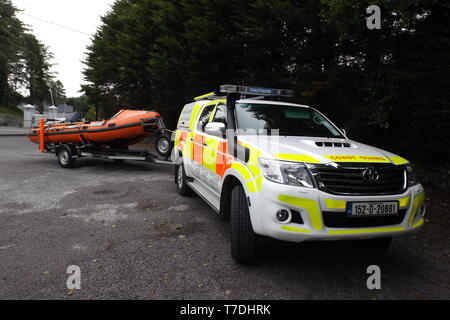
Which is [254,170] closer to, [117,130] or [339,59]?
[339,59]

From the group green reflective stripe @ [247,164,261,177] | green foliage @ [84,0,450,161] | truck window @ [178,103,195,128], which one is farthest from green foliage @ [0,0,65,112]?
green reflective stripe @ [247,164,261,177]

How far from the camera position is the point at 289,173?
2.71 m

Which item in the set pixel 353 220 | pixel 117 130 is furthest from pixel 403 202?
pixel 117 130

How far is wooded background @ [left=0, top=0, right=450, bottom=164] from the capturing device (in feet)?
19.2

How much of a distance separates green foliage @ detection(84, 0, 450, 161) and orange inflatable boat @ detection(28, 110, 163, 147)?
3.60 meters

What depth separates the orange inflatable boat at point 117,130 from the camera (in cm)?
876

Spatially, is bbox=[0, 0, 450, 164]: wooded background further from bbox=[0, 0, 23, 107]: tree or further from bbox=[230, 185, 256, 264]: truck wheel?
bbox=[0, 0, 23, 107]: tree

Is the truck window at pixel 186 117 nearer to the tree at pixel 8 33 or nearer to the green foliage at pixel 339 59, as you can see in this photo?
the green foliage at pixel 339 59

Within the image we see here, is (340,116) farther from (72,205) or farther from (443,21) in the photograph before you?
(72,205)

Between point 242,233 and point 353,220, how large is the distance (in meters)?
1.06

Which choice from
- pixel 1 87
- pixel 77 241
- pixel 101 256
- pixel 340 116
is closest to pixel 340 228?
pixel 101 256

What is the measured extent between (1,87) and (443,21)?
70.1 m

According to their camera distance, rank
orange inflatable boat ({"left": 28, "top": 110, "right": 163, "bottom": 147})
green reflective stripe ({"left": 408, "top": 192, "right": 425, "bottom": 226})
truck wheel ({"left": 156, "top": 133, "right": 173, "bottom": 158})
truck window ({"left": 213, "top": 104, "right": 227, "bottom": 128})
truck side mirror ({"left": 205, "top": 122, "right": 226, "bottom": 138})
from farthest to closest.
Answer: truck wheel ({"left": 156, "top": 133, "right": 173, "bottom": 158}) → orange inflatable boat ({"left": 28, "top": 110, "right": 163, "bottom": 147}) → truck window ({"left": 213, "top": 104, "right": 227, "bottom": 128}) → truck side mirror ({"left": 205, "top": 122, "right": 226, "bottom": 138}) → green reflective stripe ({"left": 408, "top": 192, "right": 425, "bottom": 226})

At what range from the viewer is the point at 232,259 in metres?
3.30
